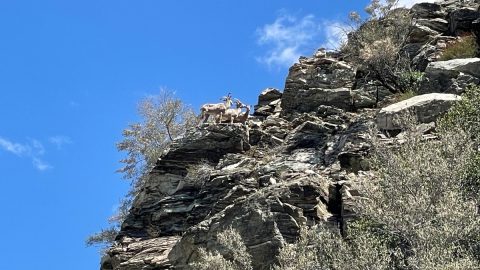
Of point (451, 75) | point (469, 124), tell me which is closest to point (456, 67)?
point (451, 75)

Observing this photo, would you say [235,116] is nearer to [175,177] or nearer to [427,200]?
[175,177]

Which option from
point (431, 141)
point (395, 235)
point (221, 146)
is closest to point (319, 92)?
point (221, 146)

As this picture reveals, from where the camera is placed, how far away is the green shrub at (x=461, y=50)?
1212 inches

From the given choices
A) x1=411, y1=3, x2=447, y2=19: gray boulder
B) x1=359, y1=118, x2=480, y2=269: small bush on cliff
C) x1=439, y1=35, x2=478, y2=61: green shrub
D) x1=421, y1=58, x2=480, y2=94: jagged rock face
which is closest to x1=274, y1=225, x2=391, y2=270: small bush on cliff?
x1=359, y1=118, x2=480, y2=269: small bush on cliff

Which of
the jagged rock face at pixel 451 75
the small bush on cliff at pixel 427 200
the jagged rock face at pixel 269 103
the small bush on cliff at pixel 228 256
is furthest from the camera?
the jagged rock face at pixel 269 103

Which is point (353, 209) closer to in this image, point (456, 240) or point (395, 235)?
point (395, 235)

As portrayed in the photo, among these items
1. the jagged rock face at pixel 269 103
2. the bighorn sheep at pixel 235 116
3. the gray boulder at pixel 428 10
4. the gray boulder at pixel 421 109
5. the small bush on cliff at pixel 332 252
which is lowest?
the small bush on cliff at pixel 332 252

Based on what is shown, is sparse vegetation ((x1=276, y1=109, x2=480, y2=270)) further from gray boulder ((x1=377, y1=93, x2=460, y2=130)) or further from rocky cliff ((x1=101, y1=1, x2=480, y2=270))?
gray boulder ((x1=377, y1=93, x2=460, y2=130))

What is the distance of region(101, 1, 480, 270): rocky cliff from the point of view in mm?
23016

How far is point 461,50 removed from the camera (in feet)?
102

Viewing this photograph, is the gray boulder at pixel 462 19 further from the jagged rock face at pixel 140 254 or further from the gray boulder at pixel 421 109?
the jagged rock face at pixel 140 254

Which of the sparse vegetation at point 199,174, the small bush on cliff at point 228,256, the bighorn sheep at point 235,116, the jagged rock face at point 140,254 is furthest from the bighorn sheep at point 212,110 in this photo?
the small bush on cliff at point 228,256

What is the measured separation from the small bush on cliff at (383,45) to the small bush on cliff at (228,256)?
12353 mm

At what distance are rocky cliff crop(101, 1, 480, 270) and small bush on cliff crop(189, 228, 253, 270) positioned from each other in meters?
0.47
